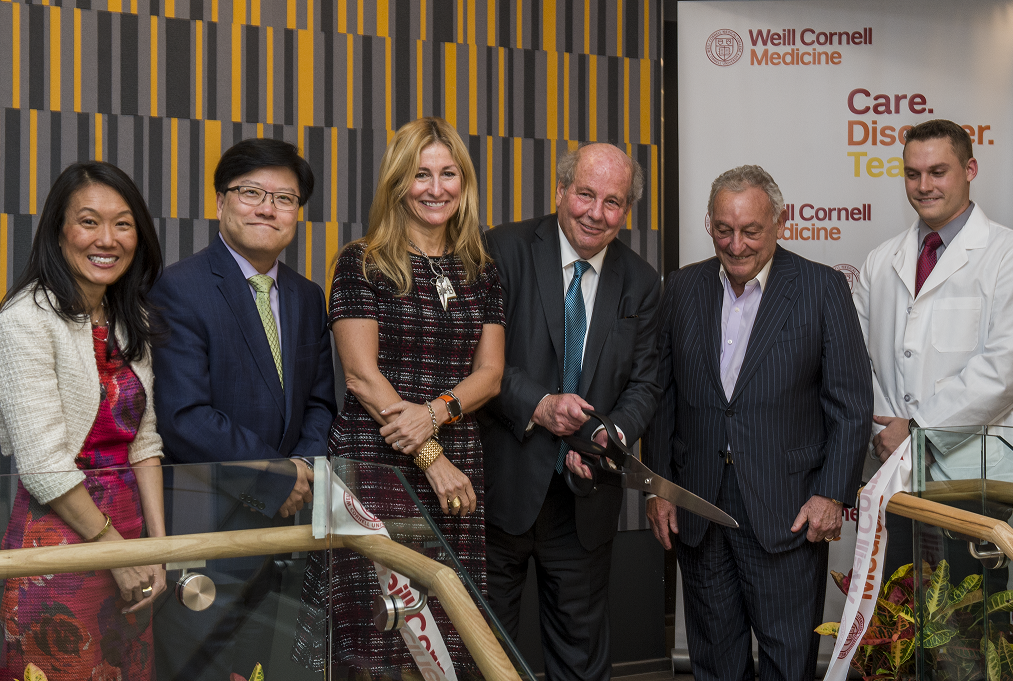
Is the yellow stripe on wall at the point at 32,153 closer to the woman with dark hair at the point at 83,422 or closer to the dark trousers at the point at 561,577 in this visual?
the woman with dark hair at the point at 83,422

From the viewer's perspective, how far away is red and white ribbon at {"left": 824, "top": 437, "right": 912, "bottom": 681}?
227 centimetres

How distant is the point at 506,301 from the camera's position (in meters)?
2.46

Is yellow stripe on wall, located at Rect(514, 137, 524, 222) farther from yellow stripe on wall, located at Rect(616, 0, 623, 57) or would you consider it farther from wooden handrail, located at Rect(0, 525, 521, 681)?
wooden handrail, located at Rect(0, 525, 521, 681)

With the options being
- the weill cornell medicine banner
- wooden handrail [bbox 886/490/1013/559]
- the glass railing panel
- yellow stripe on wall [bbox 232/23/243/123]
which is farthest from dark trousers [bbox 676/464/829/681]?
yellow stripe on wall [bbox 232/23/243/123]

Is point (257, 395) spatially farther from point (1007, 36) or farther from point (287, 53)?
point (1007, 36)

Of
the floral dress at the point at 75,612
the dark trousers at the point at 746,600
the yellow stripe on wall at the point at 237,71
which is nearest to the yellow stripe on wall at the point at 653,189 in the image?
the dark trousers at the point at 746,600

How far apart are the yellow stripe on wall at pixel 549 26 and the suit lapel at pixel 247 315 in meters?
2.02

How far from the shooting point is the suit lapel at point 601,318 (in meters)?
2.42

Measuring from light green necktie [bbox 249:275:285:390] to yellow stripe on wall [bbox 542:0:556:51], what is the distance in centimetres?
199

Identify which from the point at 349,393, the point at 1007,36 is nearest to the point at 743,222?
the point at 349,393

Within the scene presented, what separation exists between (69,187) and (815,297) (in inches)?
77.1

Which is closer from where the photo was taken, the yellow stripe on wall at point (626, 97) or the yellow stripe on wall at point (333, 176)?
the yellow stripe on wall at point (333, 176)

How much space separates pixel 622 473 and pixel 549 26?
224cm

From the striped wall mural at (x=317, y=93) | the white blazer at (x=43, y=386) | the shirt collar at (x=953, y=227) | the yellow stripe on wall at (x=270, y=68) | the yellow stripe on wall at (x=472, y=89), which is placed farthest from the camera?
the yellow stripe on wall at (x=472, y=89)
